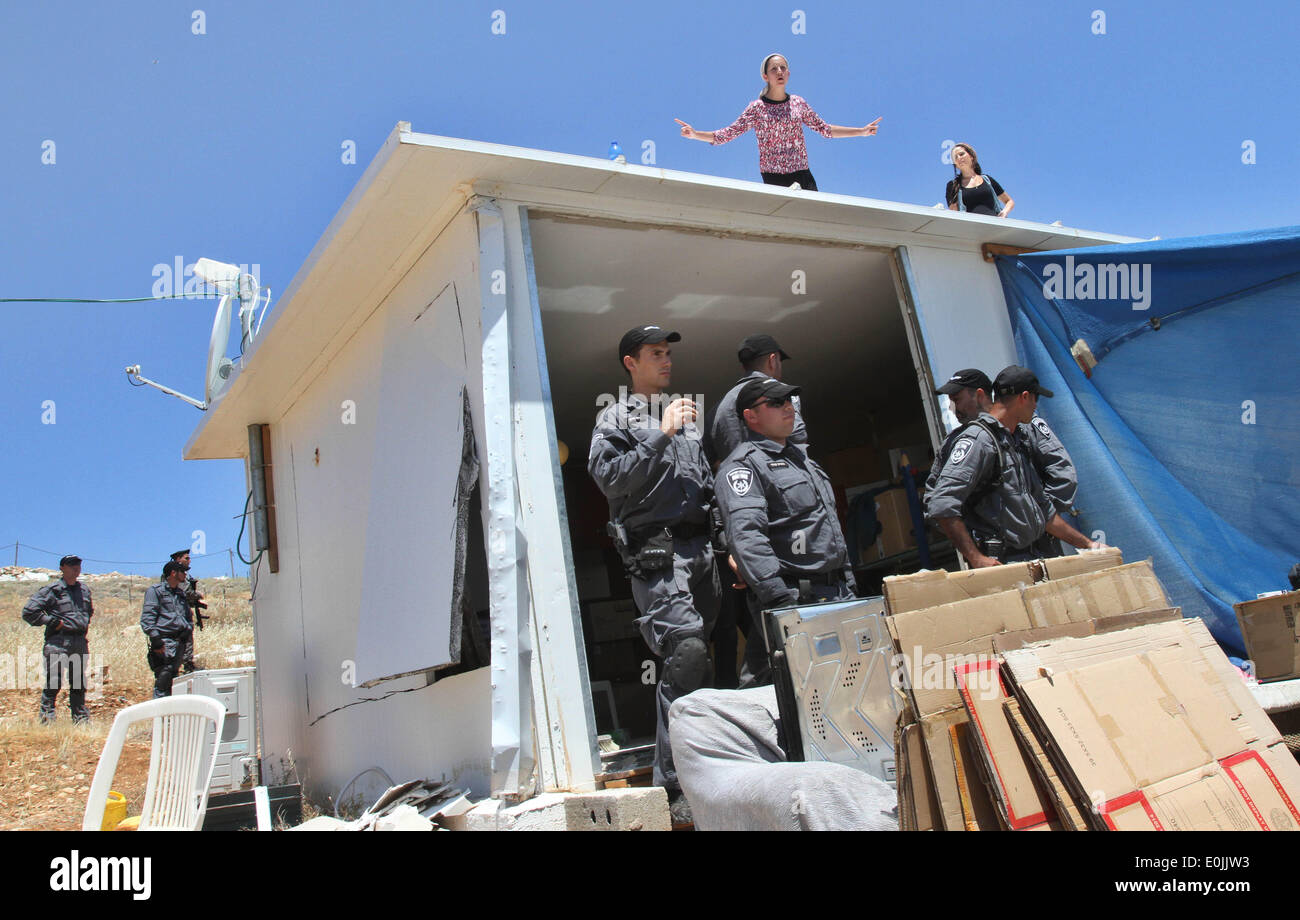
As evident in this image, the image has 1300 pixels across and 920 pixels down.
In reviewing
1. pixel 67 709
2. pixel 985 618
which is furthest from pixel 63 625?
pixel 985 618

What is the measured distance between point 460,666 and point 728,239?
264 centimetres

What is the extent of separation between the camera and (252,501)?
7586 millimetres

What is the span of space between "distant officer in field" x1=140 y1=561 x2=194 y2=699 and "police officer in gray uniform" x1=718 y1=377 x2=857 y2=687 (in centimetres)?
749

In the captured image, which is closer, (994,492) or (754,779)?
(754,779)

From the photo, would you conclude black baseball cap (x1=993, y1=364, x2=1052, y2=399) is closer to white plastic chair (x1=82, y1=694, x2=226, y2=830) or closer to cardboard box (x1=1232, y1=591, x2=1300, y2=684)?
cardboard box (x1=1232, y1=591, x2=1300, y2=684)

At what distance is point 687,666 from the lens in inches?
137

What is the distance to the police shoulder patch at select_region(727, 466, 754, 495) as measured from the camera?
3717 mm

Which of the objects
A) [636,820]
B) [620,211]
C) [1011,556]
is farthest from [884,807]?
[620,211]

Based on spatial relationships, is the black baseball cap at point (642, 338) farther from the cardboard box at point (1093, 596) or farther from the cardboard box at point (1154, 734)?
the cardboard box at point (1154, 734)

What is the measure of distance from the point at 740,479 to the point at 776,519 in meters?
0.25

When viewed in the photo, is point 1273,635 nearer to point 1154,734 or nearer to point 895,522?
point 1154,734

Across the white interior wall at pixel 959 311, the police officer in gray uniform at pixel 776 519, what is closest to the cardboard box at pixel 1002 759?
the police officer in gray uniform at pixel 776 519
